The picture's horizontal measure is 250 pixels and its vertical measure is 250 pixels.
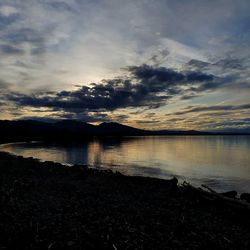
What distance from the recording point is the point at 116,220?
1213 cm

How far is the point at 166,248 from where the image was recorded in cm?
945

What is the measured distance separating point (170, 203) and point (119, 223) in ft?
20.4

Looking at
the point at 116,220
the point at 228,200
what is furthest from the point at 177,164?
the point at 116,220

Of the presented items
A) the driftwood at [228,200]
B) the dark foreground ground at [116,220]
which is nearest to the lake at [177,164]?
the driftwood at [228,200]

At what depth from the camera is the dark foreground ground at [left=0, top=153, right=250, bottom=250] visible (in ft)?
31.4

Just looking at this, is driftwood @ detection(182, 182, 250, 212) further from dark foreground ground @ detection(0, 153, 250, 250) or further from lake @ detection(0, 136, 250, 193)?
lake @ detection(0, 136, 250, 193)

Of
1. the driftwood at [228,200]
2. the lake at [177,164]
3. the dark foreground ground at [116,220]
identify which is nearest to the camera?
the dark foreground ground at [116,220]

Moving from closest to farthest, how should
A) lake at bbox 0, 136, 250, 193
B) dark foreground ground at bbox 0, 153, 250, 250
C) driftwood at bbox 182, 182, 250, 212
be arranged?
dark foreground ground at bbox 0, 153, 250, 250
driftwood at bbox 182, 182, 250, 212
lake at bbox 0, 136, 250, 193

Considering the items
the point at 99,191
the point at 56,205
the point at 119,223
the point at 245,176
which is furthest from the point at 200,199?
the point at 245,176

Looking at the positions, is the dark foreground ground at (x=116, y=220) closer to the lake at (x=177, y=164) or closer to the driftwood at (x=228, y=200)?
the driftwood at (x=228, y=200)

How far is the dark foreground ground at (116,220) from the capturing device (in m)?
9.57

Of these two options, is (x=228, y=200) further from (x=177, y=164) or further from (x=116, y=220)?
(x=177, y=164)

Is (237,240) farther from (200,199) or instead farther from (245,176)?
(245,176)

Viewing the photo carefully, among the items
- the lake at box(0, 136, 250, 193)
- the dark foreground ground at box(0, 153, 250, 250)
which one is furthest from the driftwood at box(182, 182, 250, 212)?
the lake at box(0, 136, 250, 193)
